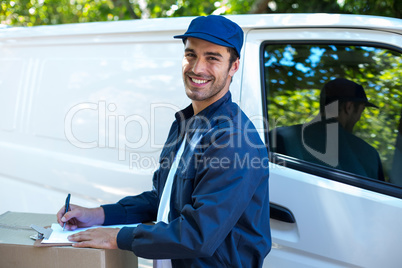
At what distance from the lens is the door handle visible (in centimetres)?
217

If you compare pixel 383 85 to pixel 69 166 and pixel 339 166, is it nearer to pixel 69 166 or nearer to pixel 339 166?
pixel 339 166

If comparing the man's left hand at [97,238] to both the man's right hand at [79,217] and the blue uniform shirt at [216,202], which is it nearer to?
the blue uniform shirt at [216,202]

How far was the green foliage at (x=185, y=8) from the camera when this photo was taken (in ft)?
16.9

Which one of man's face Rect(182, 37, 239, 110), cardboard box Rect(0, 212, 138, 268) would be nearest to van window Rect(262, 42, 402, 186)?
man's face Rect(182, 37, 239, 110)

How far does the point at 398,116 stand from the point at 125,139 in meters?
1.45

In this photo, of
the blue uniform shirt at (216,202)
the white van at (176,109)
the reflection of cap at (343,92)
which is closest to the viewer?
the blue uniform shirt at (216,202)

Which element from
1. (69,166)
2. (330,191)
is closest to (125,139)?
(69,166)

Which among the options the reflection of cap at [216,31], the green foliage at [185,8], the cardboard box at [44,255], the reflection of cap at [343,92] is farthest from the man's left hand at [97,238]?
the green foliage at [185,8]

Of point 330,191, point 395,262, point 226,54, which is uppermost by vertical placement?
point 226,54

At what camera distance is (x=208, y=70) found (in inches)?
69.0

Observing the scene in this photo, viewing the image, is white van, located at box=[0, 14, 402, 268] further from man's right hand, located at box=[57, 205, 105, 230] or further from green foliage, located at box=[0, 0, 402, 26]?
green foliage, located at box=[0, 0, 402, 26]

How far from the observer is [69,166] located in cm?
270

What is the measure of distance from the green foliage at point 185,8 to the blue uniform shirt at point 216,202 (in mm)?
3824

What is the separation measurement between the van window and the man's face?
0.67 m
